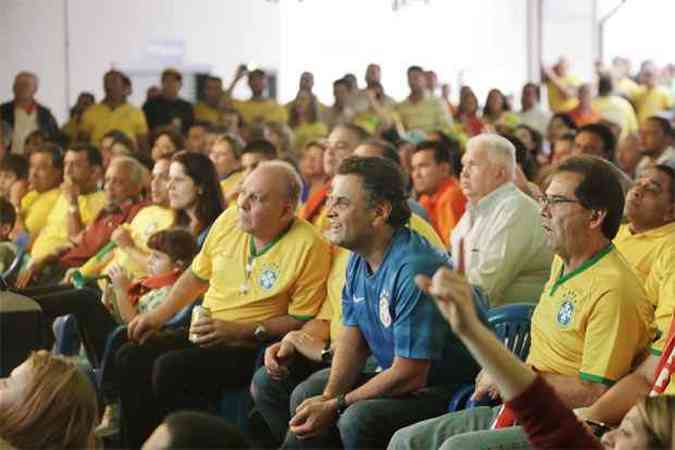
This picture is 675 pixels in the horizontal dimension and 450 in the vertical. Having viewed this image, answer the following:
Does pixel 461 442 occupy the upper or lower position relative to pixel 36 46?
lower

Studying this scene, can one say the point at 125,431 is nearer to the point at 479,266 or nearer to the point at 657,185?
the point at 479,266

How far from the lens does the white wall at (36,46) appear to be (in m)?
9.39

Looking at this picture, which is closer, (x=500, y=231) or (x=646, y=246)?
(x=646, y=246)

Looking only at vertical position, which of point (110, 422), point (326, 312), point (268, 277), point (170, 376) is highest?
point (268, 277)

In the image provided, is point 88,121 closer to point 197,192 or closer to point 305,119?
point 305,119

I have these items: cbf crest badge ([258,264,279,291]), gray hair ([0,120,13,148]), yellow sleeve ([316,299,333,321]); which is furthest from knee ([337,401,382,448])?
gray hair ([0,120,13,148])

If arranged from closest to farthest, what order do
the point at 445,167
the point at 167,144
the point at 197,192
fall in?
1. the point at 197,192
2. the point at 445,167
3. the point at 167,144

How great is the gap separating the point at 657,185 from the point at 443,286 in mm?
2348

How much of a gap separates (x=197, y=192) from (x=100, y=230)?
1.14 metres

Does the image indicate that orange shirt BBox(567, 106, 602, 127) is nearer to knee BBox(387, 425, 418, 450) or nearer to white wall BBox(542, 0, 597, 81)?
white wall BBox(542, 0, 597, 81)

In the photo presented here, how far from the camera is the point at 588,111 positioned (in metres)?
10.6

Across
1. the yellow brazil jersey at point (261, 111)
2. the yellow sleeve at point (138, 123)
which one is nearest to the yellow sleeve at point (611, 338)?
the yellow sleeve at point (138, 123)

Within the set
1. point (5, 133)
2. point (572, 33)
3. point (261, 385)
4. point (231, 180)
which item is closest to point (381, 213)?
point (261, 385)

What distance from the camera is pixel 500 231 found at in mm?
4473
